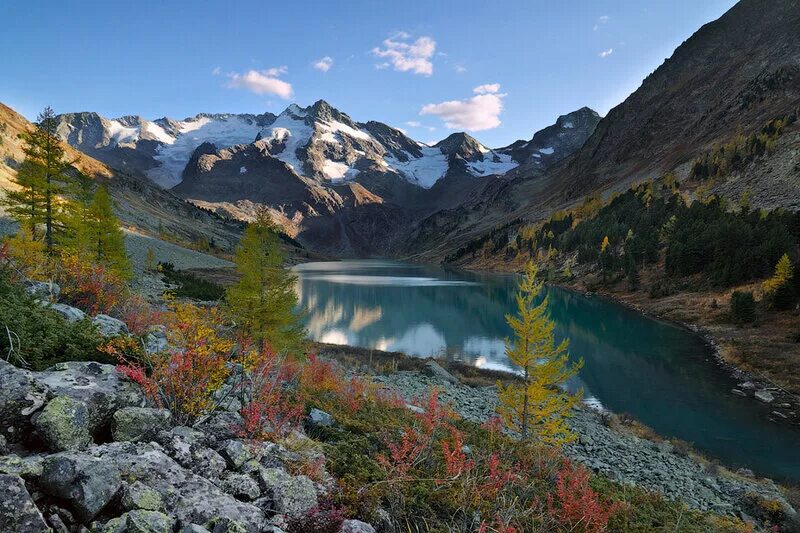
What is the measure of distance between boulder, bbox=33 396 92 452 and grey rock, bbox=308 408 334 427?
4389 millimetres

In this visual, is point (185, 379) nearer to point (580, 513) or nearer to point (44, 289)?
point (44, 289)

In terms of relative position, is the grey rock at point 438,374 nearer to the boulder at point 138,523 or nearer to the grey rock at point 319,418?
the grey rock at point 319,418

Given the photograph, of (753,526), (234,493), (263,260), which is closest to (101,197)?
(263,260)

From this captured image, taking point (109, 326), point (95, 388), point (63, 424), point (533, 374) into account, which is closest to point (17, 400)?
point (63, 424)

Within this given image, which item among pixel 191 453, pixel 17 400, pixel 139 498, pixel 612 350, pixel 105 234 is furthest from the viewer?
pixel 612 350

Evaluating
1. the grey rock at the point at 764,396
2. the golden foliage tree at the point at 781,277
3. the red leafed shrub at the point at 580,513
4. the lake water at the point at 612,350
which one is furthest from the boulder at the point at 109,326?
the golden foliage tree at the point at 781,277

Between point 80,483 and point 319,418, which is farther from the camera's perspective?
point 319,418

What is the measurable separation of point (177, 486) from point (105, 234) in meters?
35.5

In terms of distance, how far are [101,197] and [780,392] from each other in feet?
171

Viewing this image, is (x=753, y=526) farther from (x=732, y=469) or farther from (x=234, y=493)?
(x=234, y=493)

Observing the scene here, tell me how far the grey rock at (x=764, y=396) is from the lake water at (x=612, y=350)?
31.2 inches

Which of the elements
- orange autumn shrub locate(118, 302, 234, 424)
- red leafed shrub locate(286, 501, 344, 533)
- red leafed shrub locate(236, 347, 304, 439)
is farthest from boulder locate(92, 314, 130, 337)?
red leafed shrub locate(286, 501, 344, 533)

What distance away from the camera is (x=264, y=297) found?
19.7 meters

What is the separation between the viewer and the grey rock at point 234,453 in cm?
563
